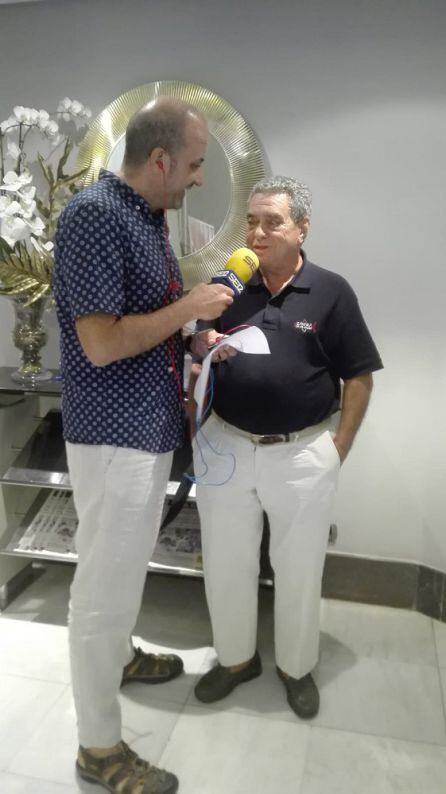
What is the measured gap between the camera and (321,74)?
2.13m

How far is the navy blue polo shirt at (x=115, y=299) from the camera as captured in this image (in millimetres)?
1293

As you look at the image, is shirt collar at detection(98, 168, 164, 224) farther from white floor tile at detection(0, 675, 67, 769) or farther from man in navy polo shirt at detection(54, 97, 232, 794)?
white floor tile at detection(0, 675, 67, 769)

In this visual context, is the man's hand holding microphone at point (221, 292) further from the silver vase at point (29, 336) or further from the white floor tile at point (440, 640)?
the white floor tile at point (440, 640)

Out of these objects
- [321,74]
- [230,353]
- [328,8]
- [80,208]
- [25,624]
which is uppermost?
[328,8]

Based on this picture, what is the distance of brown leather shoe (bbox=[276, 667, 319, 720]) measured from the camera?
6.20ft

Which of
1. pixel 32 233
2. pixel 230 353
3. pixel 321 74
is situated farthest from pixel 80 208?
pixel 321 74

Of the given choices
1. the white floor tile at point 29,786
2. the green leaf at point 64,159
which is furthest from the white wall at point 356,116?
the white floor tile at point 29,786

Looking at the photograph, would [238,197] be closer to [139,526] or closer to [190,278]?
[190,278]

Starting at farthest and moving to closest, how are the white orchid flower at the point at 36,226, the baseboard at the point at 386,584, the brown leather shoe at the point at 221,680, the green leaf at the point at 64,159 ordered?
1. the baseboard at the point at 386,584
2. the green leaf at the point at 64,159
3. the white orchid flower at the point at 36,226
4. the brown leather shoe at the point at 221,680

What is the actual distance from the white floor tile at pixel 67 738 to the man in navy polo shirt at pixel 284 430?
0.16 meters

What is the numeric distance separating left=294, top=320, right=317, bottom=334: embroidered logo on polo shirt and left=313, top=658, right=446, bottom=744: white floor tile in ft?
3.84

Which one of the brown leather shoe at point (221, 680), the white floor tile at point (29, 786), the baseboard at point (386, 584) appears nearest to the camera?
the white floor tile at point (29, 786)

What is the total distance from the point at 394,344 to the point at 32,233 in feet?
4.46

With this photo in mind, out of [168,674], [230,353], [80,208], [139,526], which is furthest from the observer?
[168,674]
